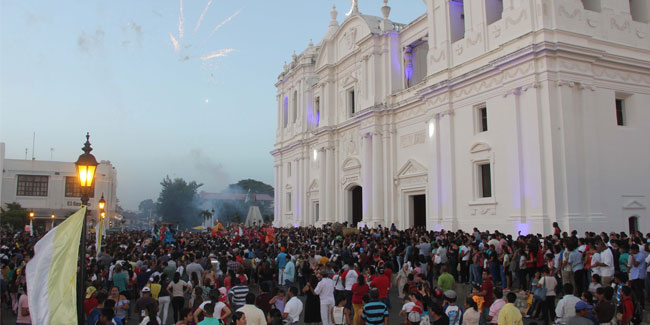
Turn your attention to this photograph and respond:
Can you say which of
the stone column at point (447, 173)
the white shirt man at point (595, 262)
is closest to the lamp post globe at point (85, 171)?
the white shirt man at point (595, 262)

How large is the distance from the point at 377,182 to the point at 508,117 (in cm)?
1100

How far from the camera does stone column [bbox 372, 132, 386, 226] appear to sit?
1195 inches

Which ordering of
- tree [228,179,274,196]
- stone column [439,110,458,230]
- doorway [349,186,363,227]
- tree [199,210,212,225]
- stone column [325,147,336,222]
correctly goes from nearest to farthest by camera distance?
stone column [439,110,458,230], doorway [349,186,363,227], stone column [325,147,336,222], tree [199,210,212,225], tree [228,179,274,196]

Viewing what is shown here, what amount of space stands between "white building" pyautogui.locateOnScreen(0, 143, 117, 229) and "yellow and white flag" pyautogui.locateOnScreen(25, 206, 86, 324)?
2058 inches

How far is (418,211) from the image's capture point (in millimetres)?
28766

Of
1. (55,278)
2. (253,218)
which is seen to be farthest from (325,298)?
(253,218)

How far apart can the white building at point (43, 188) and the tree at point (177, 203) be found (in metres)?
26.4

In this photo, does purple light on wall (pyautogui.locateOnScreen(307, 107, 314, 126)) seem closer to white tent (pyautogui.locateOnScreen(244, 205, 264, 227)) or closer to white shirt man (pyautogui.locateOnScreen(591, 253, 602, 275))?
white tent (pyautogui.locateOnScreen(244, 205, 264, 227))

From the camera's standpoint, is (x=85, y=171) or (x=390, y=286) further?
(x=390, y=286)

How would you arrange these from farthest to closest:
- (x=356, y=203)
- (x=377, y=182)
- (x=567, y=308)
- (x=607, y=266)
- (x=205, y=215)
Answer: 1. (x=205, y=215)
2. (x=356, y=203)
3. (x=377, y=182)
4. (x=607, y=266)
5. (x=567, y=308)

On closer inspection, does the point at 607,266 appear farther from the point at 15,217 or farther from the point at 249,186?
the point at 249,186

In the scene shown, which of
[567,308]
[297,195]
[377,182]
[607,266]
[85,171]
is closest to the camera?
[567,308]

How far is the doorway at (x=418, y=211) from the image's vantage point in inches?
1127

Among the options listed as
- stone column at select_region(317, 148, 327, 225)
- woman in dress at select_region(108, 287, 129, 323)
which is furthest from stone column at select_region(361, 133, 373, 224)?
woman in dress at select_region(108, 287, 129, 323)
